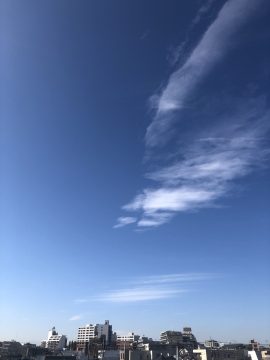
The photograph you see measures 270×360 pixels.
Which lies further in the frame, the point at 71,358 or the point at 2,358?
the point at 2,358

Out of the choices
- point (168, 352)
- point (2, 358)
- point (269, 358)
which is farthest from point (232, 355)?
point (2, 358)

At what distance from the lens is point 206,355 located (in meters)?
142

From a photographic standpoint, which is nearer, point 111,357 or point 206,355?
point 206,355

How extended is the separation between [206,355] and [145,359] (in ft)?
81.3

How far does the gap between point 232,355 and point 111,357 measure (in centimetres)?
5166

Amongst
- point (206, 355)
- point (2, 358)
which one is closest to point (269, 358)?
point (206, 355)

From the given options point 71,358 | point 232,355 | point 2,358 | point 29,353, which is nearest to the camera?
point 71,358

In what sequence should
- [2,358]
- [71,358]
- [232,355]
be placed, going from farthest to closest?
[2,358]
[232,355]
[71,358]

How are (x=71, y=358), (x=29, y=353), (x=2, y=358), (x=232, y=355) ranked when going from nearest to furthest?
(x=71, y=358) → (x=232, y=355) → (x=2, y=358) → (x=29, y=353)

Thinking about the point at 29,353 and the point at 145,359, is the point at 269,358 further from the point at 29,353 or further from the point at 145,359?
the point at 29,353

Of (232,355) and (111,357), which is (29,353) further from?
(232,355)

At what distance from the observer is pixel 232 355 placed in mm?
148875

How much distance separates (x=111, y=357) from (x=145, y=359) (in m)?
22.3

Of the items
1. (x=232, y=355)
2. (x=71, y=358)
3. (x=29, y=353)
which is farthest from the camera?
(x=29, y=353)
